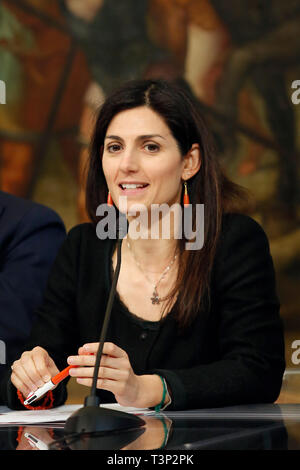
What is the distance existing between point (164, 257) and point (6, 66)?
3393 millimetres

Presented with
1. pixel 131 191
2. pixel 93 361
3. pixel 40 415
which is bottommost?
pixel 40 415

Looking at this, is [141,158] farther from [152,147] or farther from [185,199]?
[185,199]

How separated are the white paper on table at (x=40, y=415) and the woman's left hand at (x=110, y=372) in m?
0.06

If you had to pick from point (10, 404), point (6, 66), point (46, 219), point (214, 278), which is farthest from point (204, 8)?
point (10, 404)

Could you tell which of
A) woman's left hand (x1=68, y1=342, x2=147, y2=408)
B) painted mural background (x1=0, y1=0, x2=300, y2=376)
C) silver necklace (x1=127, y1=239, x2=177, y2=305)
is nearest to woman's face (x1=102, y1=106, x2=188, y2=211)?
silver necklace (x1=127, y1=239, x2=177, y2=305)

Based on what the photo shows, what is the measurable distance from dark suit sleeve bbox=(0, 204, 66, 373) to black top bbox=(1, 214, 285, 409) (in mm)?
98

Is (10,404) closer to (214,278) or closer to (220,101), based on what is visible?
(214,278)

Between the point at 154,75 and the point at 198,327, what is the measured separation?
129 inches

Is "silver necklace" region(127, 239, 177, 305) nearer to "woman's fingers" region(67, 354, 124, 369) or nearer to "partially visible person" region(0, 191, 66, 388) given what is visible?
"partially visible person" region(0, 191, 66, 388)

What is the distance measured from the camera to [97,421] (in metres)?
1.08

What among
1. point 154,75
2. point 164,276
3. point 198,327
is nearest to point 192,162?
point 164,276

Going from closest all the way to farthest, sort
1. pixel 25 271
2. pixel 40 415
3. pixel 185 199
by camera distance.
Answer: pixel 40 415 < pixel 185 199 < pixel 25 271

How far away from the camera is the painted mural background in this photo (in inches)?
184

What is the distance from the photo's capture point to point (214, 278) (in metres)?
1.73
